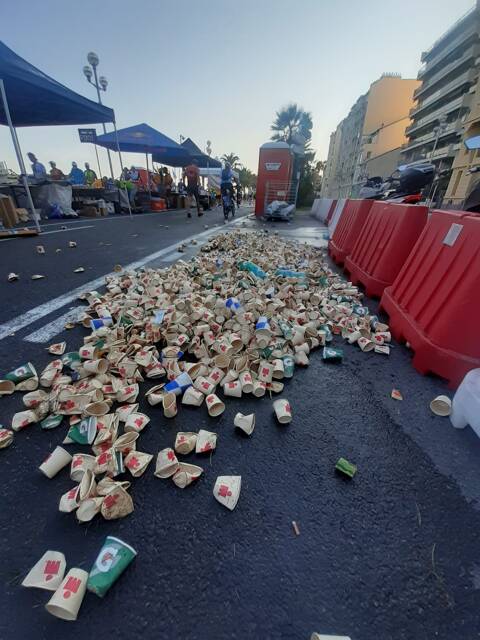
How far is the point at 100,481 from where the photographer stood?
1.18 meters

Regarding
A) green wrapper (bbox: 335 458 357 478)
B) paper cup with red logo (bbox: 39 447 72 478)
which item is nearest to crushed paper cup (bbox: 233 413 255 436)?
green wrapper (bbox: 335 458 357 478)

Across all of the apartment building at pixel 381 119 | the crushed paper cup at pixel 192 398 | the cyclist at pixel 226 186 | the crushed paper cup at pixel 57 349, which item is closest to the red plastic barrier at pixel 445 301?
the crushed paper cup at pixel 192 398

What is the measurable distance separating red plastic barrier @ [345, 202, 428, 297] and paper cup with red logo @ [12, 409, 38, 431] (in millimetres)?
3198

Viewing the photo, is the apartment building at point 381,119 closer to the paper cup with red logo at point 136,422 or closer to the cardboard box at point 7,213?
the cardboard box at point 7,213

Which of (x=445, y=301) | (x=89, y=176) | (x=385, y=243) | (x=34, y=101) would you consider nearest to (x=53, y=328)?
(x=445, y=301)

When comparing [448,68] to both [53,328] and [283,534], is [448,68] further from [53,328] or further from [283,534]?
[283,534]

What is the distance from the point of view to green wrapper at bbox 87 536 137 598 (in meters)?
0.89

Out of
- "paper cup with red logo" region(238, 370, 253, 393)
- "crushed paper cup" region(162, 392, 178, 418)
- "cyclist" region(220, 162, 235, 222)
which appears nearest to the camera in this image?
"crushed paper cup" region(162, 392, 178, 418)

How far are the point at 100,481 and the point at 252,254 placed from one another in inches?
173

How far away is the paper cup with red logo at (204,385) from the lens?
172 cm

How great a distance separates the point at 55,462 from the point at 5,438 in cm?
33

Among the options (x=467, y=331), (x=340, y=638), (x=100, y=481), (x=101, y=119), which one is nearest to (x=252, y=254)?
(x=467, y=331)

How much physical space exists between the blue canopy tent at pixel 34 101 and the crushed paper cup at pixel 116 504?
296 inches

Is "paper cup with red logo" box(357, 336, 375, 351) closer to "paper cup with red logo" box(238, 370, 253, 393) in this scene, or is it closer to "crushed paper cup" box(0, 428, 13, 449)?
"paper cup with red logo" box(238, 370, 253, 393)
